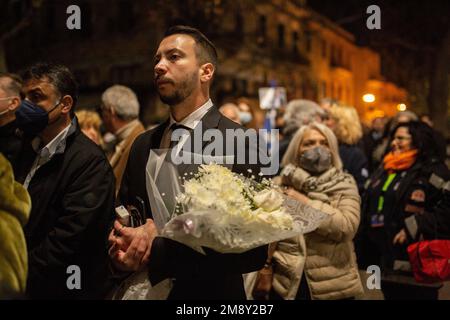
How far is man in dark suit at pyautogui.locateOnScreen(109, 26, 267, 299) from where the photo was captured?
102 inches

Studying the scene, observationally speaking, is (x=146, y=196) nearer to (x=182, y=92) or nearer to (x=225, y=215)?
(x=182, y=92)

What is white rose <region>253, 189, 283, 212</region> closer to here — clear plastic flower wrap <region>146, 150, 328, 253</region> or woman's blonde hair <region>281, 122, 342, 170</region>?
clear plastic flower wrap <region>146, 150, 328, 253</region>

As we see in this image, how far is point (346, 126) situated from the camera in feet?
21.7

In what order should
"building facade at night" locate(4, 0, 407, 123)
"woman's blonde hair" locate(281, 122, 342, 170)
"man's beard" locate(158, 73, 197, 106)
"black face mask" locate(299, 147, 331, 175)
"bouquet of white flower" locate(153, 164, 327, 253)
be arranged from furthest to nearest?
"building facade at night" locate(4, 0, 407, 123)
"woman's blonde hair" locate(281, 122, 342, 170)
"black face mask" locate(299, 147, 331, 175)
"man's beard" locate(158, 73, 197, 106)
"bouquet of white flower" locate(153, 164, 327, 253)

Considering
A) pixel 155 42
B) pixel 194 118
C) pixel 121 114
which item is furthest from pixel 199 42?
pixel 155 42

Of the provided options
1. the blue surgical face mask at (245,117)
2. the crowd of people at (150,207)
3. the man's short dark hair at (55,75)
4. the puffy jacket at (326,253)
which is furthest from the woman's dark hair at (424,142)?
the man's short dark hair at (55,75)

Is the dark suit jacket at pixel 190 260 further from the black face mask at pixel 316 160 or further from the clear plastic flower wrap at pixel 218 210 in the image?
the black face mask at pixel 316 160

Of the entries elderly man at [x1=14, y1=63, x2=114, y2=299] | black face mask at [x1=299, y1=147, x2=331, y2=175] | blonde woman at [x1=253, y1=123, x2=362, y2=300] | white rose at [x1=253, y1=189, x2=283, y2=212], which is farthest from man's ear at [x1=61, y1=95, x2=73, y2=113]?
black face mask at [x1=299, y1=147, x2=331, y2=175]

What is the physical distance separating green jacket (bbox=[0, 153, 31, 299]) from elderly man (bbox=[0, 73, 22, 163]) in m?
1.59

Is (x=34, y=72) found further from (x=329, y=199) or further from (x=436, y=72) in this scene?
(x=436, y=72)

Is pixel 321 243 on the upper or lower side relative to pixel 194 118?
lower

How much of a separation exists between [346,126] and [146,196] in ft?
13.6
